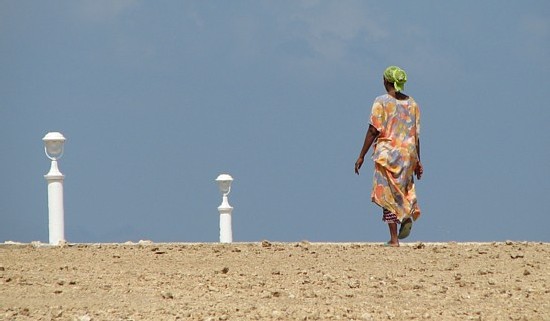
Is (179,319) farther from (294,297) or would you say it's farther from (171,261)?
(171,261)

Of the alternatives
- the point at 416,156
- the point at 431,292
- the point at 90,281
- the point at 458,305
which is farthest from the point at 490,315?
the point at 416,156

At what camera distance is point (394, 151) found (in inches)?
555

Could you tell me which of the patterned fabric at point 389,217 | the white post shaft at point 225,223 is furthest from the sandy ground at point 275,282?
the white post shaft at point 225,223

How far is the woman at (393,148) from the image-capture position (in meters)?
14.0

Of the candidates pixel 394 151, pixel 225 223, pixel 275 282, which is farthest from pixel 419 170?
pixel 225 223

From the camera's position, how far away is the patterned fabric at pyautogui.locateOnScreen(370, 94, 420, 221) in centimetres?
1398

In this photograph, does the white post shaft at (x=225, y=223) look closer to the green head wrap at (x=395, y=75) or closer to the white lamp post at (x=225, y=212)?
the white lamp post at (x=225, y=212)

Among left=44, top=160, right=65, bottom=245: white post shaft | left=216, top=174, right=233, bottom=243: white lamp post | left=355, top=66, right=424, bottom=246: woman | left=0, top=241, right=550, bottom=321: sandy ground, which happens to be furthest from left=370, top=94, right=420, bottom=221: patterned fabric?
left=216, top=174, right=233, bottom=243: white lamp post

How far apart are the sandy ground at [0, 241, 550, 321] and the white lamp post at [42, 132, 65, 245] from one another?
7.04ft

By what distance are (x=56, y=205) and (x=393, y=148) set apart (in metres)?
4.75

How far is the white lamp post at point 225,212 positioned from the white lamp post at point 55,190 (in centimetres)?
564

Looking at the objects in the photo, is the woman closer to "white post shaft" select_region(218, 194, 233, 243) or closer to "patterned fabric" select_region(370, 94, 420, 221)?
"patterned fabric" select_region(370, 94, 420, 221)

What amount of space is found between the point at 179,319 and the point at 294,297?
4.32ft

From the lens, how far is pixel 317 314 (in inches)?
349
